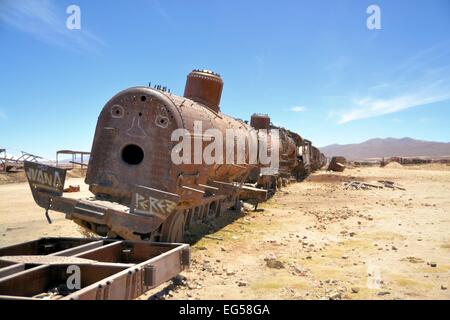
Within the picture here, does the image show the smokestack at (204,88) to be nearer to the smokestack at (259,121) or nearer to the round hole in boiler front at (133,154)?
the round hole in boiler front at (133,154)

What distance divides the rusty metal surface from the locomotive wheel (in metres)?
1.53

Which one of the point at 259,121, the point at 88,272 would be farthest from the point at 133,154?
the point at 259,121

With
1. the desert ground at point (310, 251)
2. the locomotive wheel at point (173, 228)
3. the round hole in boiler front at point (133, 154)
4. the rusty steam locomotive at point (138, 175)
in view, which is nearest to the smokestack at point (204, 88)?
the rusty steam locomotive at point (138, 175)

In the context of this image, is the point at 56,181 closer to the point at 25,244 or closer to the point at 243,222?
the point at 25,244

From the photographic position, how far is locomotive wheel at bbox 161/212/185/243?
720cm

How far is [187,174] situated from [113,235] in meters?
1.77

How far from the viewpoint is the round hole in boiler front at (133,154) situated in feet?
25.0

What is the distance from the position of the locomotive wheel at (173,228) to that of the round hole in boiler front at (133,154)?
1292 mm

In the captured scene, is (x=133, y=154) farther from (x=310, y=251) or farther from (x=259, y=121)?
(x=259, y=121)

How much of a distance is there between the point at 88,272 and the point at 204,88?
22.9 ft

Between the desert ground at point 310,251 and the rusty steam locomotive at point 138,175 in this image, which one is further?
the rusty steam locomotive at point 138,175

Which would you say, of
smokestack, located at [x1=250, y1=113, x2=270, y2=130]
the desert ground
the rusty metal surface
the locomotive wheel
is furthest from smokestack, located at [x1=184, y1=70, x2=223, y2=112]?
smokestack, located at [x1=250, y1=113, x2=270, y2=130]

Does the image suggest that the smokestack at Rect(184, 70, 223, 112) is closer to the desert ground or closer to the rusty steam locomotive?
the rusty steam locomotive
